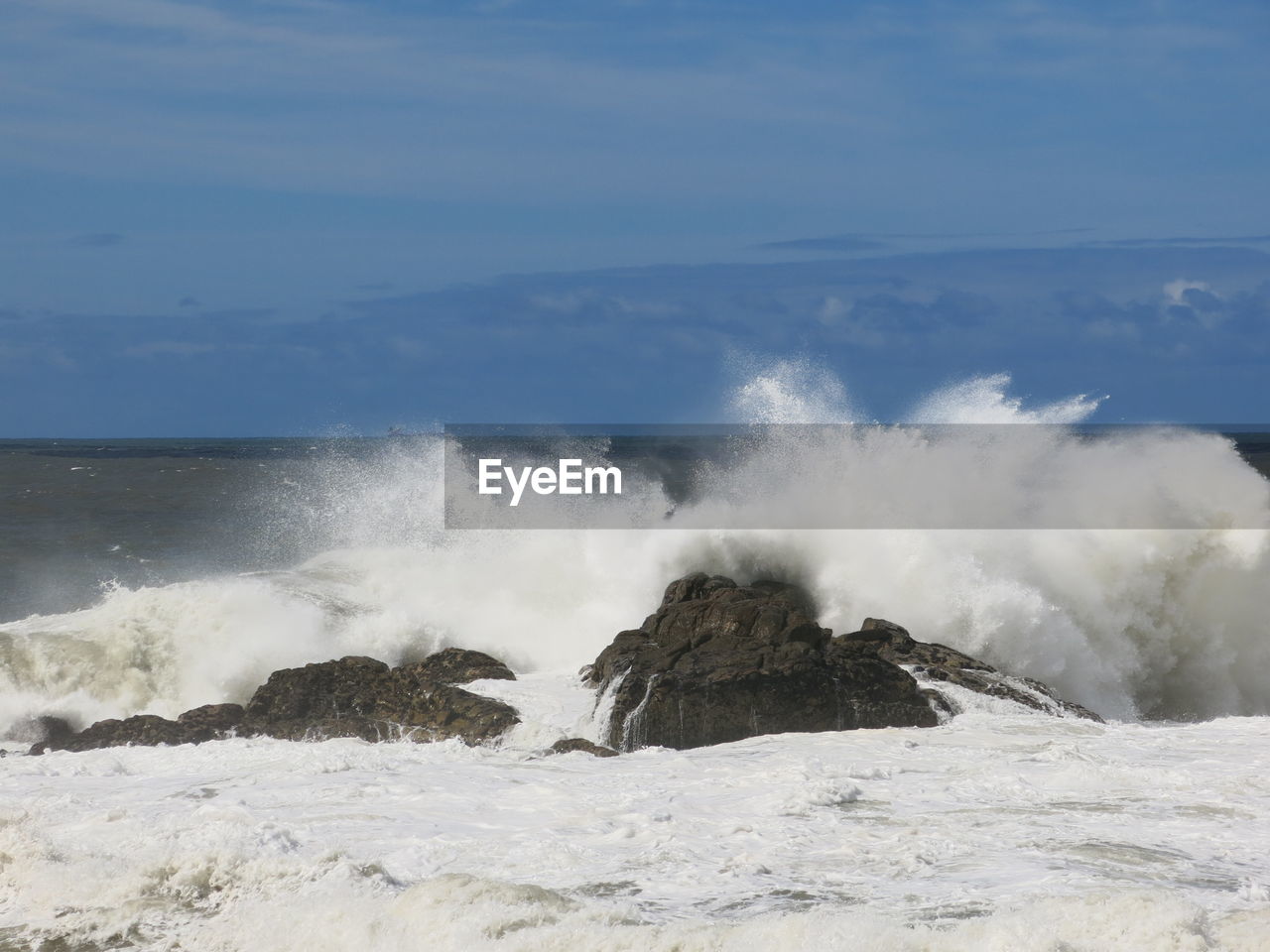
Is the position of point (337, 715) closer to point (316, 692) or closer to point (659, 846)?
point (316, 692)

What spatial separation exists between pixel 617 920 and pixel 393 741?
5.34m

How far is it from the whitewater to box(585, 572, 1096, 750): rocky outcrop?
36 cm

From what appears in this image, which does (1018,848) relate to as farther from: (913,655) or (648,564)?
(648,564)

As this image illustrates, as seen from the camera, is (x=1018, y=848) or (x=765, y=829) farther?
(x=765, y=829)

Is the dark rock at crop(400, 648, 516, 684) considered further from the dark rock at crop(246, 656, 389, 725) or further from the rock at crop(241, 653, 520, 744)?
the dark rock at crop(246, 656, 389, 725)

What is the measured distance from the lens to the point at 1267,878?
771cm

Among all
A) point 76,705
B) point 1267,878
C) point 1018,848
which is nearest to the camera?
point 1267,878

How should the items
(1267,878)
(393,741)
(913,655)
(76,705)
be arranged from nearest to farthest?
(1267,878) → (393,741) → (913,655) → (76,705)

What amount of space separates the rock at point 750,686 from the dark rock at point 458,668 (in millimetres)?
1742

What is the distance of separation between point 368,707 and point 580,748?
2730mm

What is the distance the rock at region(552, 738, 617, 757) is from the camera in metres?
11.5

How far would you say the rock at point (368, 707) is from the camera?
12.5 meters

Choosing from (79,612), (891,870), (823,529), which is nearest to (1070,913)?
(891,870)
